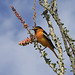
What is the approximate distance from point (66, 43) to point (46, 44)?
1.83 meters

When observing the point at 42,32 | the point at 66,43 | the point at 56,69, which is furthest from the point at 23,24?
the point at 42,32

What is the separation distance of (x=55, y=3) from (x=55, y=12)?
363 mm

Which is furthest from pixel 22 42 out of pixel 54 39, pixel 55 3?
pixel 55 3

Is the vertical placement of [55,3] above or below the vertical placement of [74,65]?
above

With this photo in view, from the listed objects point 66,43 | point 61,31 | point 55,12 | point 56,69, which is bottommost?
point 56,69

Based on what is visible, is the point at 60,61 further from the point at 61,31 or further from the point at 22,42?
the point at 22,42

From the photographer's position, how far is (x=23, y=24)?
12.3 feet

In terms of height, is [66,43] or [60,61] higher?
[66,43]

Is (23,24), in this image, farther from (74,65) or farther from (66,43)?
(74,65)

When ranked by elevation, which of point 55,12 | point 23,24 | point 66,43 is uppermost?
point 55,12

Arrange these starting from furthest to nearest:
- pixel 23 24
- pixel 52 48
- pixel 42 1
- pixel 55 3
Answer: pixel 52 48 → pixel 42 1 → pixel 55 3 → pixel 23 24

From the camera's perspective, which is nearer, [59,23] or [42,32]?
Answer: [59,23]

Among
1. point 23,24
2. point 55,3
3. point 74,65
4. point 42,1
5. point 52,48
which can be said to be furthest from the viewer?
point 52,48

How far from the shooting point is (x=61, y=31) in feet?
11.9
